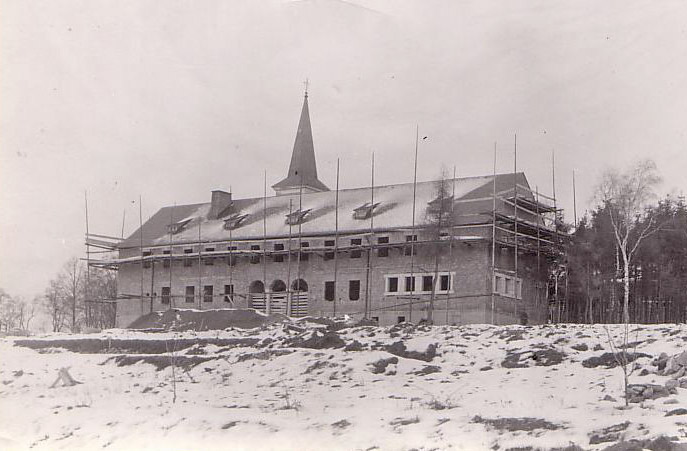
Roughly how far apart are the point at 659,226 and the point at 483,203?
29.0 feet

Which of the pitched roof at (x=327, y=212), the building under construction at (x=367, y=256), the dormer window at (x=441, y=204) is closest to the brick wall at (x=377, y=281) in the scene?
the building under construction at (x=367, y=256)

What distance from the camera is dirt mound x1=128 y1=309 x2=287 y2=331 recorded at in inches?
1622

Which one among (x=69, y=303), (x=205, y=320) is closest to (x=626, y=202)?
(x=205, y=320)

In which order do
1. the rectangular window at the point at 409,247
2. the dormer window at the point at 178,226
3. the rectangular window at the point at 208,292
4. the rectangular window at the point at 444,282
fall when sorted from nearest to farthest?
the rectangular window at the point at 444,282 → the rectangular window at the point at 409,247 → the rectangular window at the point at 208,292 → the dormer window at the point at 178,226

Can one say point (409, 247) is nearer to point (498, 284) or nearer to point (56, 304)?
point (498, 284)

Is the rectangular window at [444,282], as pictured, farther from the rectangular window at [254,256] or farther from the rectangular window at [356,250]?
the rectangular window at [254,256]

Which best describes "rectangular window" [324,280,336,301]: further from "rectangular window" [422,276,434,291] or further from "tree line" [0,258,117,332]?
"tree line" [0,258,117,332]

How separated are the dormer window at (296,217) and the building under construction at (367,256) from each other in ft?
0.28

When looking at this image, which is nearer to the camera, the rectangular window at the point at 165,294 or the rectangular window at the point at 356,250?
the rectangular window at the point at 356,250

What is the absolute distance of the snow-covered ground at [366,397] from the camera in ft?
47.4

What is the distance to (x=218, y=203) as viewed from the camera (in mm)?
55938

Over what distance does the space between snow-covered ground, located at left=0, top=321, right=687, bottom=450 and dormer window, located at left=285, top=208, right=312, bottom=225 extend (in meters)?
22.5

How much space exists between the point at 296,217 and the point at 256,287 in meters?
4.85

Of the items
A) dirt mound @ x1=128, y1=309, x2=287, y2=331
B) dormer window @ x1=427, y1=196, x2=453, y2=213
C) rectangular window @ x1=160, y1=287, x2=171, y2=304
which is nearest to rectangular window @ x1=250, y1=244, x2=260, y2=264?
dirt mound @ x1=128, y1=309, x2=287, y2=331
